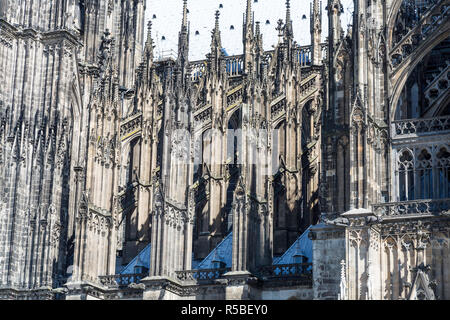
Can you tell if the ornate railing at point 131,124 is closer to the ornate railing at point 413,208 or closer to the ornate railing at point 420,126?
the ornate railing at point 420,126

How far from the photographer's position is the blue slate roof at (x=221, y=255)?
4456 cm

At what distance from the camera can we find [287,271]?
137ft

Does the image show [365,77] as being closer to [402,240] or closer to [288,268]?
[402,240]

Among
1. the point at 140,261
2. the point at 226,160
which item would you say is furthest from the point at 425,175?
the point at 140,261

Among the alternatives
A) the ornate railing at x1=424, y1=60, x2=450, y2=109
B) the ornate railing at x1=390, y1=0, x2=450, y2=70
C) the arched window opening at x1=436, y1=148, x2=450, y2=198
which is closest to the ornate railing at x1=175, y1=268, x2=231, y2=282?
the arched window opening at x1=436, y1=148, x2=450, y2=198

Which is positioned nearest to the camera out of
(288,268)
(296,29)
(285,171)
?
(288,268)

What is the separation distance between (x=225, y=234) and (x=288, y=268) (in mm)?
6114

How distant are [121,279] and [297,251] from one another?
779 cm

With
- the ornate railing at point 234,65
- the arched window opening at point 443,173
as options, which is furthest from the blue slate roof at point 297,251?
the ornate railing at point 234,65

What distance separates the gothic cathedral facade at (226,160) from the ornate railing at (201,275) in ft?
0.30

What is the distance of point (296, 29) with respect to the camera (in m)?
61.9

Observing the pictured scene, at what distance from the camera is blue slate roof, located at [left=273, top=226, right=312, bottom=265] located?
42.9 m

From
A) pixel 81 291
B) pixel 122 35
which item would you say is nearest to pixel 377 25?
pixel 81 291

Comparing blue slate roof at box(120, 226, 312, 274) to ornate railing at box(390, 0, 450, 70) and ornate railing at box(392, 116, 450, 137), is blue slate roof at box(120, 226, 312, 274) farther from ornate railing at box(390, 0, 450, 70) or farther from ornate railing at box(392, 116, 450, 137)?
ornate railing at box(390, 0, 450, 70)
